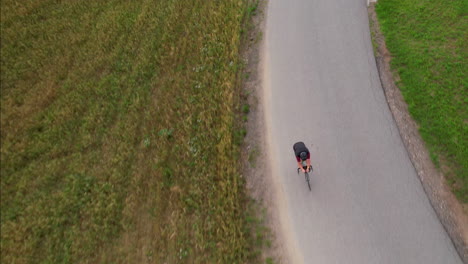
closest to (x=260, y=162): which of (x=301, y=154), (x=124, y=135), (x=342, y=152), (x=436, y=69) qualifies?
(x=301, y=154)

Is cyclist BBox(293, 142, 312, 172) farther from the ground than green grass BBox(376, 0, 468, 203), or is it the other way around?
green grass BBox(376, 0, 468, 203)

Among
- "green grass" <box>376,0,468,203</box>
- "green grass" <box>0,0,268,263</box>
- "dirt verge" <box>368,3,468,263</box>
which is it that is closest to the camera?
"dirt verge" <box>368,3,468,263</box>

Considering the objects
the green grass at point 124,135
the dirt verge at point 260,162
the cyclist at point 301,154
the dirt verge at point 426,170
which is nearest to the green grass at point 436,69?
the dirt verge at point 426,170

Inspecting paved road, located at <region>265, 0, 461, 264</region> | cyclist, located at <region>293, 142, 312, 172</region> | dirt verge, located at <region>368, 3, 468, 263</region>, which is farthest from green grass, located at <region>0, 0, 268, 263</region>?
dirt verge, located at <region>368, 3, 468, 263</region>

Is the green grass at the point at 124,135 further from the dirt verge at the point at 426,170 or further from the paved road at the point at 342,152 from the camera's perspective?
the dirt verge at the point at 426,170

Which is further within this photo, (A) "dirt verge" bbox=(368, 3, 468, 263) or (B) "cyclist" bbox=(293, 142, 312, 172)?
(B) "cyclist" bbox=(293, 142, 312, 172)

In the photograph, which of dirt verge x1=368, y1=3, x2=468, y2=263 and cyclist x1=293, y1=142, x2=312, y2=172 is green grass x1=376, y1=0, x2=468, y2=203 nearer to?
dirt verge x1=368, y1=3, x2=468, y2=263

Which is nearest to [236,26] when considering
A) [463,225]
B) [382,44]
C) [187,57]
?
[187,57]

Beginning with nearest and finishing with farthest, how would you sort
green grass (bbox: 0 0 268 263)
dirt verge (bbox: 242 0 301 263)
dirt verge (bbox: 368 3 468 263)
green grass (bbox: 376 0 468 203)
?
dirt verge (bbox: 368 3 468 263) → dirt verge (bbox: 242 0 301 263) → green grass (bbox: 0 0 268 263) → green grass (bbox: 376 0 468 203)
